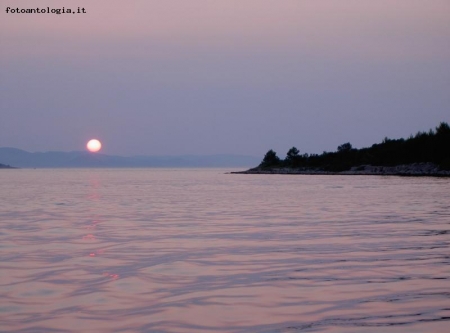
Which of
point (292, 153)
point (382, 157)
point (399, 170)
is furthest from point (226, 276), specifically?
point (292, 153)

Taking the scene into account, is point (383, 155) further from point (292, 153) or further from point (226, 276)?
point (226, 276)

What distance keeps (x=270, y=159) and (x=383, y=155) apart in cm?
4142

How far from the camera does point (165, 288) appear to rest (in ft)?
37.1

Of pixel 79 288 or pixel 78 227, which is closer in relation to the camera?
pixel 79 288

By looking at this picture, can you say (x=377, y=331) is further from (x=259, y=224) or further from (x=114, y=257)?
(x=259, y=224)

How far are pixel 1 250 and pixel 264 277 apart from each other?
7187mm

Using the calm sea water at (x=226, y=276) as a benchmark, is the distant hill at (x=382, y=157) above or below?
above

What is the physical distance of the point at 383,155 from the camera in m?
121

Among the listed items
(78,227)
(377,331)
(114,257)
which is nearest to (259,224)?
(78,227)

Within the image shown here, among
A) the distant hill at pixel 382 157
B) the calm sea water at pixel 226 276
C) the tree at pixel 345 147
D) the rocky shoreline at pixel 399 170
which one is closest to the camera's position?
the calm sea water at pixel 226 276

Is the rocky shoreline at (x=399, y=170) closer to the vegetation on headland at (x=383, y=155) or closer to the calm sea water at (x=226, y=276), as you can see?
the vegetation on headland at (x=383, y=155)

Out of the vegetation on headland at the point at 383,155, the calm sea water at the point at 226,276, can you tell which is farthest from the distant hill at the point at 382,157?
the calm sea water at the point at 226,276

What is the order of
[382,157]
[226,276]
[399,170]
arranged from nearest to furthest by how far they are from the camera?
[226,276], [399,170], [382,157]

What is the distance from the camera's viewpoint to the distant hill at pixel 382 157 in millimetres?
105519
